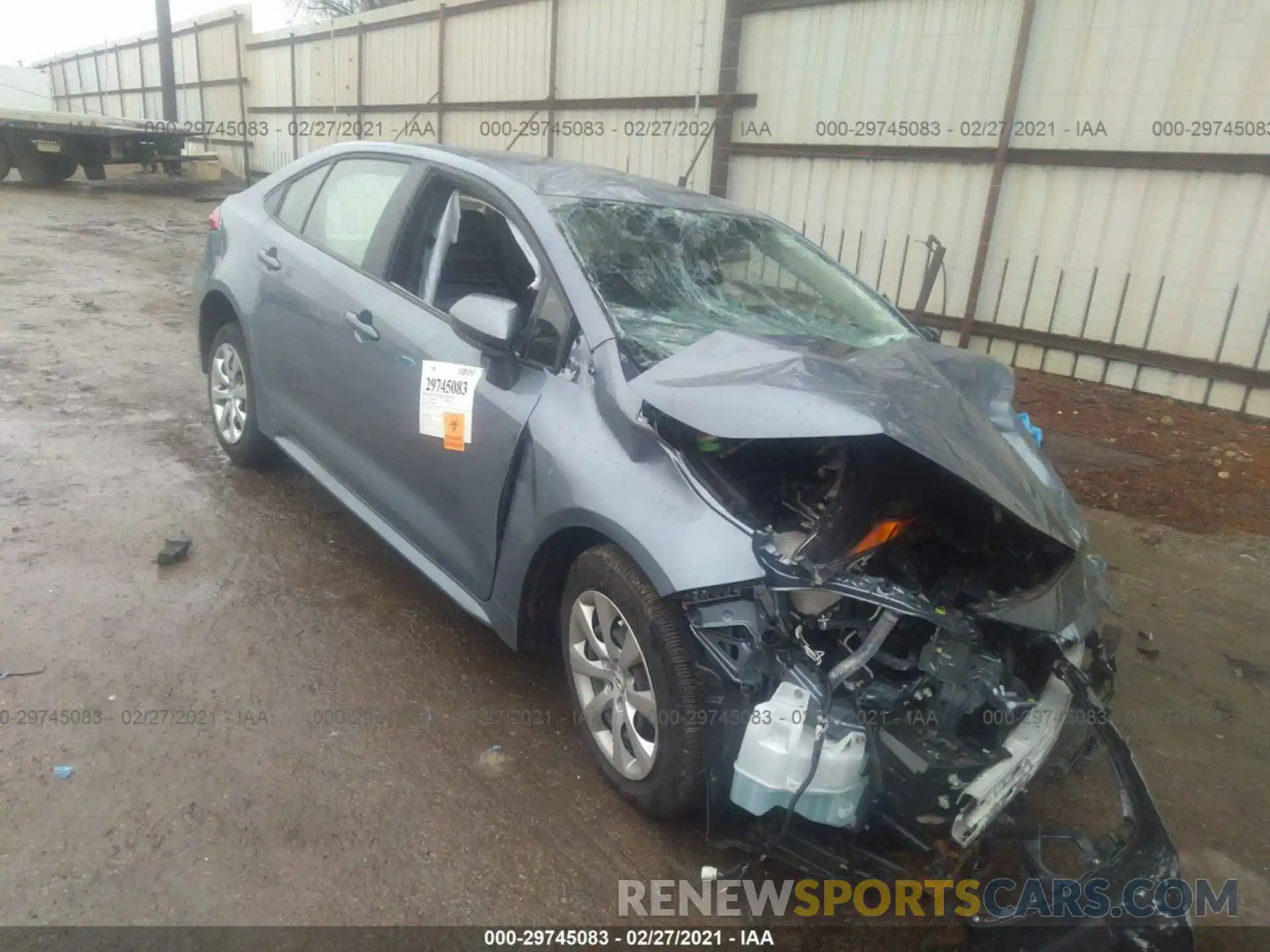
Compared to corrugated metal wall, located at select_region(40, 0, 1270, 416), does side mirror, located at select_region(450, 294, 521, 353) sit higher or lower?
lower

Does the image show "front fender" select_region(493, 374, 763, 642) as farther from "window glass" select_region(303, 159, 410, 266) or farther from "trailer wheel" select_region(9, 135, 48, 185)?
"trailer wheel" select_region(9, 135, 48, 185)

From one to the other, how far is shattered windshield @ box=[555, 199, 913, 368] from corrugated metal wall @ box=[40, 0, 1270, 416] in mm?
3778

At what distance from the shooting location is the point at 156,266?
1055 centimetres

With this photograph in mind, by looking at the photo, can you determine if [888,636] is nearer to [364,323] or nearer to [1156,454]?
[364,323]

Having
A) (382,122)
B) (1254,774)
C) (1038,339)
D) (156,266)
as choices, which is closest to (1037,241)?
(1038,339)

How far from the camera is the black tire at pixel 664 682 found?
7.57 ft

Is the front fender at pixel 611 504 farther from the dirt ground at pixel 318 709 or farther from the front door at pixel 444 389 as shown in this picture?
the dirt ground at pixel 318 709

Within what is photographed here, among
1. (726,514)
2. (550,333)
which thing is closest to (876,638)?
(726,514)

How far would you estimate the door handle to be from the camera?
336cm

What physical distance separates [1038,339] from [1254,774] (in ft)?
15.3

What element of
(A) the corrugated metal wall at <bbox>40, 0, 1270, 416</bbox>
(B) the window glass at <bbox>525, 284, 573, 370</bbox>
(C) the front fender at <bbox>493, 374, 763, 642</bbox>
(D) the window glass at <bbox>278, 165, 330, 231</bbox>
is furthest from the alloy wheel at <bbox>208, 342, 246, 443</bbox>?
(A) the corrugated metal wall at <bbox>40, 0, 1270, 416</bbox>

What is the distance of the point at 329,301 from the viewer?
3.63m

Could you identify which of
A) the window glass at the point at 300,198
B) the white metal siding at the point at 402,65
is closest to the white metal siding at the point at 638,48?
the white metal siding at the point at 402,65

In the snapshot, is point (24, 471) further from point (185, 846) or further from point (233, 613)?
point (185, 846)
